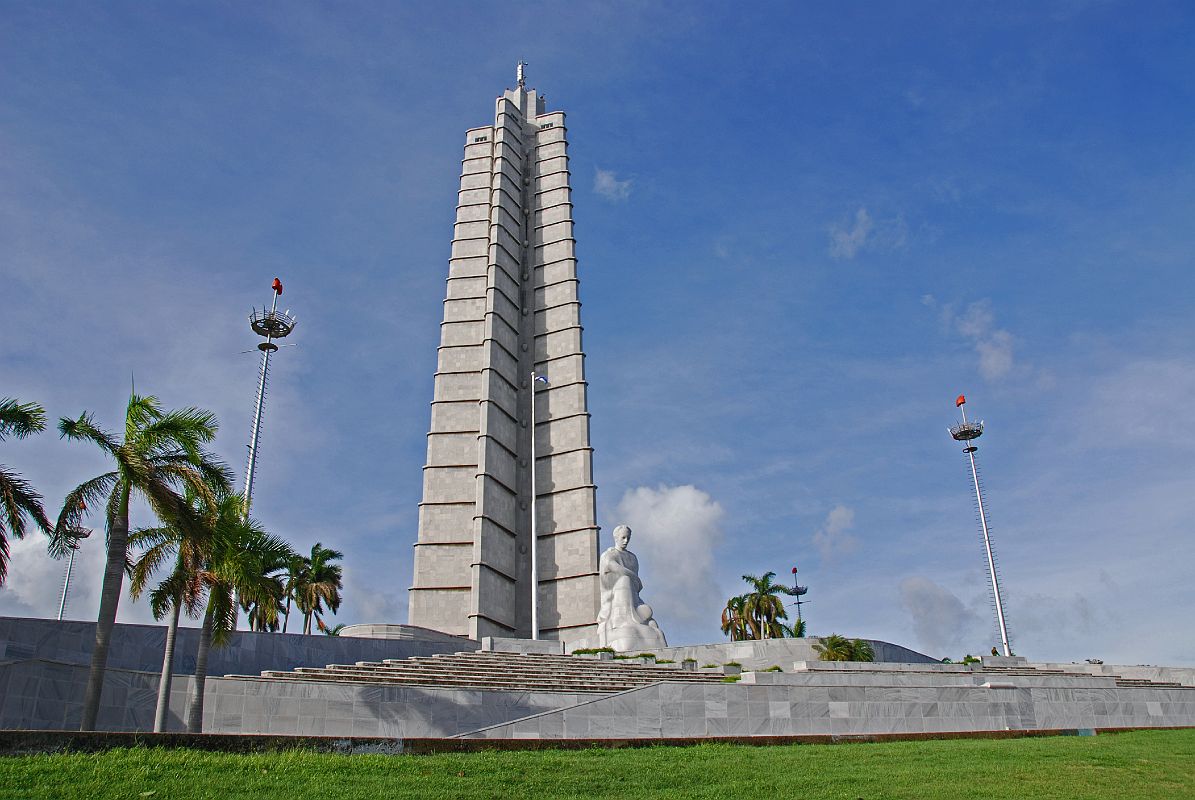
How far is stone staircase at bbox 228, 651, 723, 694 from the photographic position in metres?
18.0

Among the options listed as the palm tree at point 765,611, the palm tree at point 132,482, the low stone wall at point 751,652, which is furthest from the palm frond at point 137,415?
the palm tree at point 765,611

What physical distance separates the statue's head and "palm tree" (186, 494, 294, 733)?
1566cm

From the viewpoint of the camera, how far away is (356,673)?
18422 mm

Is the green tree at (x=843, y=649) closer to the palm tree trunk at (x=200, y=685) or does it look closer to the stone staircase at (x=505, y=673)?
the stone staircase at (x=505, y=673)

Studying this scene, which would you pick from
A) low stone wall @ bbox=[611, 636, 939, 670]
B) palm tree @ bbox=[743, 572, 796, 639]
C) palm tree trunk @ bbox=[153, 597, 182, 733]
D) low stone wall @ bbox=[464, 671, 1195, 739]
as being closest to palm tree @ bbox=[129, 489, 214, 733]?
palm tree trunk @ bbox=[153, 597, 182, 733]

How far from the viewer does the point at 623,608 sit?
28469 millimetres

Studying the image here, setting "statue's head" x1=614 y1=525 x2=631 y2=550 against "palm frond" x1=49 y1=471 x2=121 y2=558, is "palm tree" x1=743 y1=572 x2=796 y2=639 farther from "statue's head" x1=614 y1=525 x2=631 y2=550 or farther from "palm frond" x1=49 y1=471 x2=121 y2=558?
"palm frond" x1=49 y1=471 x2=121 y2=558

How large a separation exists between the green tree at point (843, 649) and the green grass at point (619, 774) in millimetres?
12677

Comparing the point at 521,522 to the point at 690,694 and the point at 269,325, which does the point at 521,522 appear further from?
the point at 690,694

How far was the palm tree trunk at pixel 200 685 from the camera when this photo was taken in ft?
46.8

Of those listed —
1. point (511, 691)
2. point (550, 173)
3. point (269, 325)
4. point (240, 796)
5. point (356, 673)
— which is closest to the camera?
point (240, 796)

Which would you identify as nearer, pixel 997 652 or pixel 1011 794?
pixel 1011 794

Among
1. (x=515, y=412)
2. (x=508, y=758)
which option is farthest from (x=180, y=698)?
(x=515, y=412)

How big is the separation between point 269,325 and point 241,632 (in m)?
12.7
